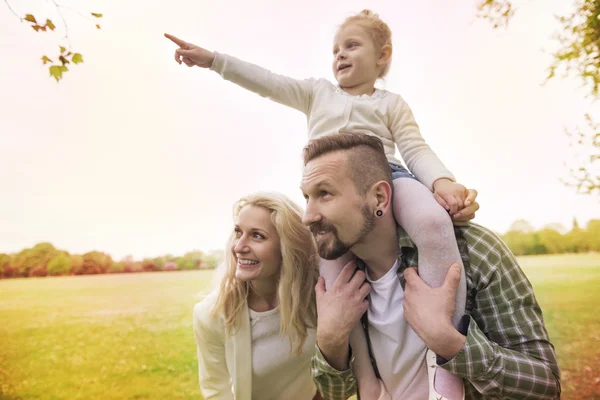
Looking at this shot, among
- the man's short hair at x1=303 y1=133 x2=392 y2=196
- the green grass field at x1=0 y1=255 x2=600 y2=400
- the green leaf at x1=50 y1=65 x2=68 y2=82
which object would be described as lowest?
the green grass field at x1=0 y1=255 x2=600 y2=400

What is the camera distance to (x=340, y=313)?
1.44m

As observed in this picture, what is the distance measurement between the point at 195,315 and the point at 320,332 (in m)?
0.96

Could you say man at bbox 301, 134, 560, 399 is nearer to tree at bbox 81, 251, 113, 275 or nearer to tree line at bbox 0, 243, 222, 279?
tree line at bbox 0, 243, 222, 279

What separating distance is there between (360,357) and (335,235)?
18.1 inches

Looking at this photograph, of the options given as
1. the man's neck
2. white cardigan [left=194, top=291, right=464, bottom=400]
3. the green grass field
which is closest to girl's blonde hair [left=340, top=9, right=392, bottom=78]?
the man's neck

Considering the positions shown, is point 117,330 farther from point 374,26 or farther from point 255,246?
point 374,26

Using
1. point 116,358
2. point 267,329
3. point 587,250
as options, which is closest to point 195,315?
point 267,329

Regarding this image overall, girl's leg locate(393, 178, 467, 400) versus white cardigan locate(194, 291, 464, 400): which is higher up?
girl's leg locate(393, 178, 467, 400)

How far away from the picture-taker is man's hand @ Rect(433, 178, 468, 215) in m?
1.39

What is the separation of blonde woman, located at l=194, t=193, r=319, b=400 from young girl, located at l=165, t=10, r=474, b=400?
0.41m

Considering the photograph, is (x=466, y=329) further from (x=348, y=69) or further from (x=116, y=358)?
(x=116, y=358)

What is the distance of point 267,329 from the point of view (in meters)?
2.09

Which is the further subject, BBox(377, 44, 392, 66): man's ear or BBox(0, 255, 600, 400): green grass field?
BBox(0, 255, 600, 400): green grass field

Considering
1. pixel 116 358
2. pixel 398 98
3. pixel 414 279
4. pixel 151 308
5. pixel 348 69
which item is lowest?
pixel 116 358
